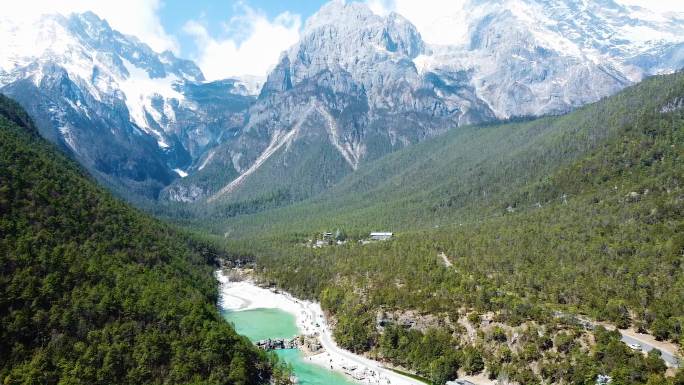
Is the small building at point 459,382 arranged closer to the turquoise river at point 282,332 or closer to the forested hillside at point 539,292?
the forested hillside at point 539,292

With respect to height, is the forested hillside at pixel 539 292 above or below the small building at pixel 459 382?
above

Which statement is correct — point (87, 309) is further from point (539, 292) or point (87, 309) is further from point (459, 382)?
point (539, 292)

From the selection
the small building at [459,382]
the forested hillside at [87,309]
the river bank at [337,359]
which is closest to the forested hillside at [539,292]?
the small building at [459,382]

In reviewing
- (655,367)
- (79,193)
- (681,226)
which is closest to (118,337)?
(79,193)

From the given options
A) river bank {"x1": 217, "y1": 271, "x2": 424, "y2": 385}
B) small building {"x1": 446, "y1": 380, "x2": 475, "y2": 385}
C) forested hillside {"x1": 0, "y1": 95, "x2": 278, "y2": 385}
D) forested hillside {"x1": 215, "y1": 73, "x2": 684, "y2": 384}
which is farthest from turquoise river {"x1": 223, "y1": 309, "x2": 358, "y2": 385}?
small building {"x1": 446, "y1": 380, "x2": 475, "y2": 385}

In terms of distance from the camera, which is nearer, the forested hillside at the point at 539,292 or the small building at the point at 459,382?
the forested hillside at the point at 539,292

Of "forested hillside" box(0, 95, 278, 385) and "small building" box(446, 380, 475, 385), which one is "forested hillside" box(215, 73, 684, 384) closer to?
"small building" box(446, 380, 475, 385)

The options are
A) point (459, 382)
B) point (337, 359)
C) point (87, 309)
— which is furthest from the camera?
point (337, 359)

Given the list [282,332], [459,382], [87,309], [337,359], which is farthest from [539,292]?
[87,309]
